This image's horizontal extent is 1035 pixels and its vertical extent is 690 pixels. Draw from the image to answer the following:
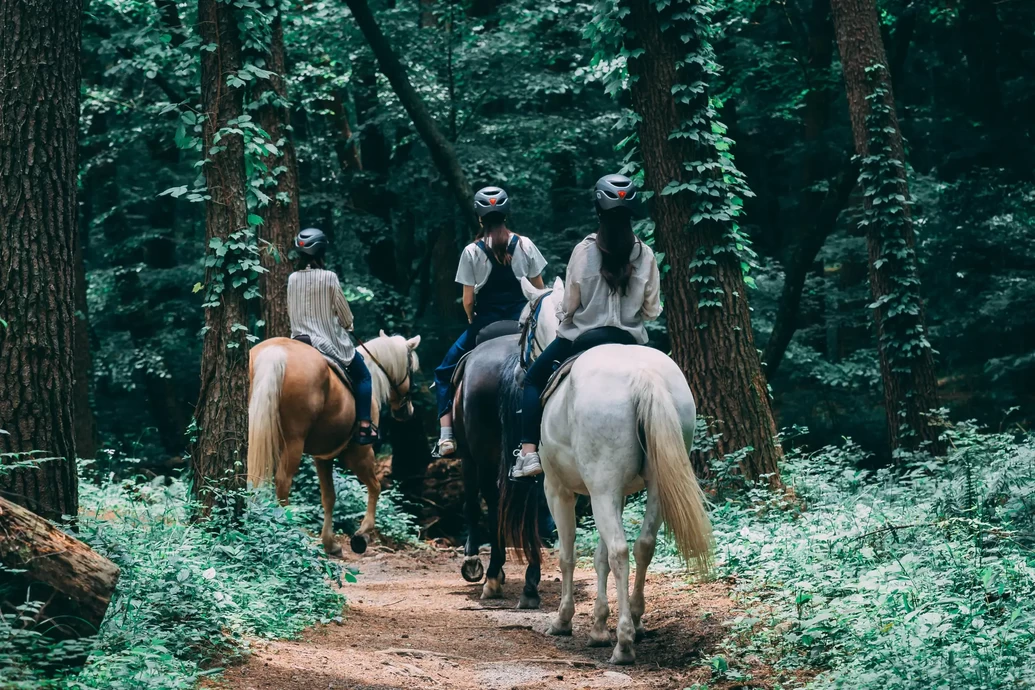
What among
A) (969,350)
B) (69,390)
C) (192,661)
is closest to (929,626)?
(192,661)

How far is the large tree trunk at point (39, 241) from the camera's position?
561cm

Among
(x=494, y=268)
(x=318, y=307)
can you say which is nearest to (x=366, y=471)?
(x=318, y=307)

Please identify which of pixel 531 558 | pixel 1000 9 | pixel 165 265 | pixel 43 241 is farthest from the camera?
pixel 165 265

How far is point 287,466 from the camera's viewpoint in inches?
406

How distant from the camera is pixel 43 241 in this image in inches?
229

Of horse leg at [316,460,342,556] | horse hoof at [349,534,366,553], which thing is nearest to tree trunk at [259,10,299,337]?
horse leg at [316,460,342,556]

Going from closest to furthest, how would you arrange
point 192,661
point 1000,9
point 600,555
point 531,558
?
point 192,661 → point 600,555 → point 531,558 → point 1000,9

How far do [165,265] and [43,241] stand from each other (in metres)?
16.2

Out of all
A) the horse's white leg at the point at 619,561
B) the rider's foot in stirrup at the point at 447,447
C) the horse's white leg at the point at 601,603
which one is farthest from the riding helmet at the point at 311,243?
the horse's white leg at the point at 619,561

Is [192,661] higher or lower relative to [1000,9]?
lower

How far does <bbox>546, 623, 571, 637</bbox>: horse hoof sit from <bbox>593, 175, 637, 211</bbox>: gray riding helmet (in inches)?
116

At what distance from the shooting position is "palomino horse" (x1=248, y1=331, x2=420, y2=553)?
951 cm

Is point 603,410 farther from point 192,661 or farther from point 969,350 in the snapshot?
point 969,350

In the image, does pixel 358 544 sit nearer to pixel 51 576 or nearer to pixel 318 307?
pixel 318 307
